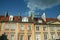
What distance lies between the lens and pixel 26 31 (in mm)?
43219

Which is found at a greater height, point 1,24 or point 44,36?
point 1,24

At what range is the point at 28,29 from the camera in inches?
1715

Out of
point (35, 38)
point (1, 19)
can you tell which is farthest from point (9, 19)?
point (35, 38)

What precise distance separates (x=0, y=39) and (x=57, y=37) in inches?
671

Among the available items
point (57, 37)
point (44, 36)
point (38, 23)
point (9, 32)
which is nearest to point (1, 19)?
point (9, 32)

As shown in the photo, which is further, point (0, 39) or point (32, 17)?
point (32, 17)

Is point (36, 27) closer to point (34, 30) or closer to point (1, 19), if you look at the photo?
point (34, 30)

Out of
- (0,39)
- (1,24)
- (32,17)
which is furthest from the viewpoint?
(32,17)

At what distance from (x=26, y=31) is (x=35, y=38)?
11.3 feet

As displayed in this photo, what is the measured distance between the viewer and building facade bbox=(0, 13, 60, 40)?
4272 cm

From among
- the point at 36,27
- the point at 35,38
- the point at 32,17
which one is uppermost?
the point at 32,17

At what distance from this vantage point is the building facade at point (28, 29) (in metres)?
42.7

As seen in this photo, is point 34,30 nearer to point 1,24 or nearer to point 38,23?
point 38,23

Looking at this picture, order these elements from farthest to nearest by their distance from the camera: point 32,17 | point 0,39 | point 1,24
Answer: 1. point 32,17
2. point 1,24
3. point 0,39
